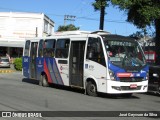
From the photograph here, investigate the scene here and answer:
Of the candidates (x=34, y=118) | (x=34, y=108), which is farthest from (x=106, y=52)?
(x=34, y=118)

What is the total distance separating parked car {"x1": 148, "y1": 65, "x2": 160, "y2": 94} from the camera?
19188 mm

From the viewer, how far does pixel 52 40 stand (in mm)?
21516

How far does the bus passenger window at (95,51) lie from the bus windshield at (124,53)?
0.30 meters

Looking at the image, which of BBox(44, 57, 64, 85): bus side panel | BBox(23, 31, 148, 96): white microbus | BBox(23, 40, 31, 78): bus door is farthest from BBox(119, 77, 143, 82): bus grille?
BBox(23, 40, 31, 78): bus door

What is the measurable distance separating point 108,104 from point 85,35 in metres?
4.49

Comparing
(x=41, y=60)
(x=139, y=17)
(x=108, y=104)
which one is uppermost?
(x=139, y=17)

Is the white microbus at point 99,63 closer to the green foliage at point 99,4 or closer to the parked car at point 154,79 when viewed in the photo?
the parked car at point 154,79

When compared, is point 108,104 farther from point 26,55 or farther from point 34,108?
point 26,55

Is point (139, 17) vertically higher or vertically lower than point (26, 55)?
higher

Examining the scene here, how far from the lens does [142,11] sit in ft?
73.0

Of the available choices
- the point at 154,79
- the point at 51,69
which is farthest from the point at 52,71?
the point at 154,79

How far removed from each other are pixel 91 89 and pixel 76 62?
1.76 meters

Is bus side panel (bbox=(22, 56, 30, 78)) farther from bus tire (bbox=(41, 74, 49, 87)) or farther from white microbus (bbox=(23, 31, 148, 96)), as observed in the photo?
white microbus (bbox=(23, 31, 148, 96))

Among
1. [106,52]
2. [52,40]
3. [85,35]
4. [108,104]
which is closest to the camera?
[108,104]
